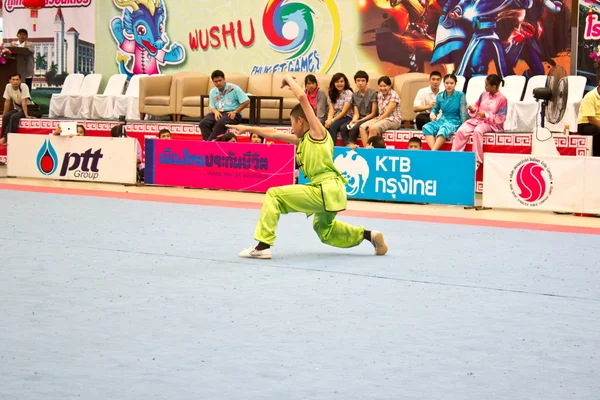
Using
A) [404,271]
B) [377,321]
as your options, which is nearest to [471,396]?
[377,321]

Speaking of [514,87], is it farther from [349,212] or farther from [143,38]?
[143,38]

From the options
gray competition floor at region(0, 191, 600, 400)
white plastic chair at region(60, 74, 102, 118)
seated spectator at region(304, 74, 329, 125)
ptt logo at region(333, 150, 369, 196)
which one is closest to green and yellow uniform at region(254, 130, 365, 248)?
gray competition floor at region(0, 191, 600, 400)

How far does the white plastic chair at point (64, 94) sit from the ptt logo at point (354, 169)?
11476 millimetres

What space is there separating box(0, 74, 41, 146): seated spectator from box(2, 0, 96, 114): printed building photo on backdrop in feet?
17.5

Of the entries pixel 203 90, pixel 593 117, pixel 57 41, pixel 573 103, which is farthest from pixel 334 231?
pixel 57 41

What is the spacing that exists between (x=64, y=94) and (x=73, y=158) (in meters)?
7.37

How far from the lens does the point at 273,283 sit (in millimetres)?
7734

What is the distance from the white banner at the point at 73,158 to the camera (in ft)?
56.1

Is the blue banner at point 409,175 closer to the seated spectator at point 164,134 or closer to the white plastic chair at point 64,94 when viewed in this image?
the seated spectator at point 164,134

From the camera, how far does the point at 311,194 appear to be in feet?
29.4

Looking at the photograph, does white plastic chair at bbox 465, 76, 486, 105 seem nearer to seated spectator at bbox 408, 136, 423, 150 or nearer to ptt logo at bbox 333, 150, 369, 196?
seated spectator at bbox 408, 136, 423, 150

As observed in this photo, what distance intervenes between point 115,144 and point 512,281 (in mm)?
10582

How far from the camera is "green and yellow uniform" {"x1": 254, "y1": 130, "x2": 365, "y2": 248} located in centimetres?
894

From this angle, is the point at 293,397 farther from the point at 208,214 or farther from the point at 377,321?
the point at 208,214
